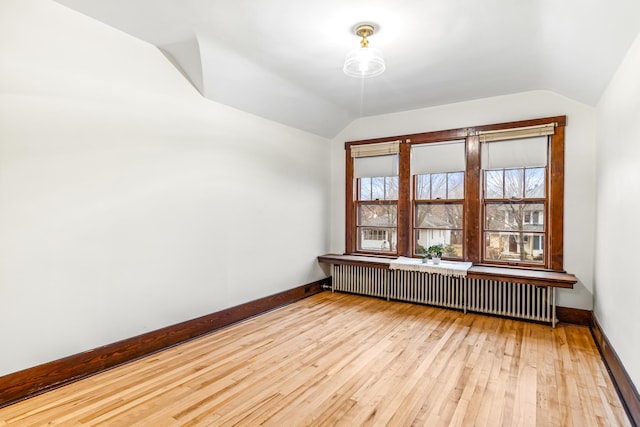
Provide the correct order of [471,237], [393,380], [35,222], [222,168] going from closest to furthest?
[35,222]
[393,380]
[222,168]
[471,237]

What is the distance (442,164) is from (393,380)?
137 inches

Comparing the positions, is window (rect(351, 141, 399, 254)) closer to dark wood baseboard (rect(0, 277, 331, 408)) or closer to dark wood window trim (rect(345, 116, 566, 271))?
dark wood window trim (rect(345, 116, 566, 271))

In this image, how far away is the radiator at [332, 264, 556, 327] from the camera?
167 inches

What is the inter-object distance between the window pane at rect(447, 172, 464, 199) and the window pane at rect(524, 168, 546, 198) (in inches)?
33.3

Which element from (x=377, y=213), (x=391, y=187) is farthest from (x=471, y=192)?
(x=377, y=213)

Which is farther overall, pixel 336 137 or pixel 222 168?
pixel 336 137

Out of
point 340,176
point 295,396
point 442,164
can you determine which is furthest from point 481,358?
point 340,176

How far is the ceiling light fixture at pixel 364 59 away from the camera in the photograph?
9.48 feet

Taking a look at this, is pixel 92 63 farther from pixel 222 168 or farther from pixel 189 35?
pixel 222 168

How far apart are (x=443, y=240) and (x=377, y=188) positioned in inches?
56.1

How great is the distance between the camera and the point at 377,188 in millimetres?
5902

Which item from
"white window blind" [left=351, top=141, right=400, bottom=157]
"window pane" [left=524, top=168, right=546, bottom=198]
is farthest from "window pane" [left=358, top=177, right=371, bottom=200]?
"window pane" [left=524, top=168, right=546, bottom=198]

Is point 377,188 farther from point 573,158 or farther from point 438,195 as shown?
point 573,158

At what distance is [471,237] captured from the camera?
16.3 ft
